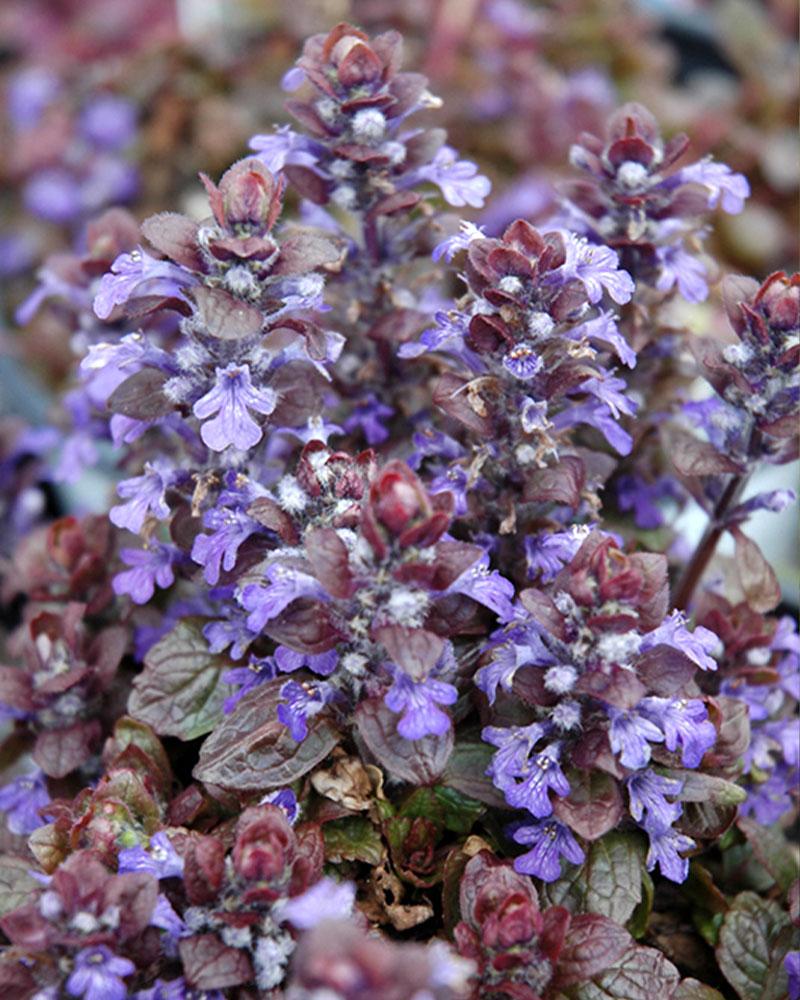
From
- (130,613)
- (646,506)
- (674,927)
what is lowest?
(674,927)

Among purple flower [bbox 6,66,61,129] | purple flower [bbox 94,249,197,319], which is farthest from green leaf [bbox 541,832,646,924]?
purple flower [bbox 6,66,61,129]

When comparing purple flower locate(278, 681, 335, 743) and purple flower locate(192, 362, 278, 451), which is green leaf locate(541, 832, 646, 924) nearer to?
purple flower locate(278, 681, 335, 743)

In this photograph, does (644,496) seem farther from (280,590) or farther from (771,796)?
(280,590)

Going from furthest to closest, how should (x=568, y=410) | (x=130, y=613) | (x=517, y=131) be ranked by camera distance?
(x=517, y=131) → (x=130, y=613) → (x=568, y=410)

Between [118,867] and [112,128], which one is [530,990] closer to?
[118,867]

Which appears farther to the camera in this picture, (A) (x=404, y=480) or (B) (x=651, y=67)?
(B) (x=651, y=67)

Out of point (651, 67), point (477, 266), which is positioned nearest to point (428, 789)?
point (477, 266)
